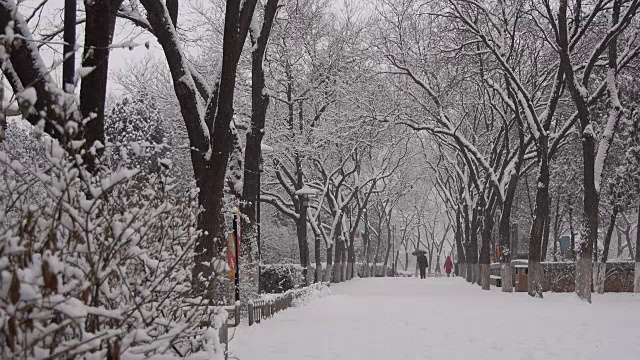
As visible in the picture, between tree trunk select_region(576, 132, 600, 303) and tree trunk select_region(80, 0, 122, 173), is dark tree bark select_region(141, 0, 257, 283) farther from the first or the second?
tree trunk select_region(576, 132, 600, 303)

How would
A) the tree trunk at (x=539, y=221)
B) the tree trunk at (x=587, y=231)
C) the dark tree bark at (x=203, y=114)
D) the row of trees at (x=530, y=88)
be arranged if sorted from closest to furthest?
the dark tree bark at (x=203, y=114)
the tree trunk at (x=587, y=231)
the row of trees at (x=530, y=88)
the tree trunk at (x=539, y=221)

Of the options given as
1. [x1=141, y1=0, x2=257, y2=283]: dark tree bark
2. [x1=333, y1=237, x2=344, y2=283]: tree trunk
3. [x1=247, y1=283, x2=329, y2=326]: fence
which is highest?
[x1=141, y1=0, x2=257, y2=283]: dark tree bark

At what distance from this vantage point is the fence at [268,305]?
45.6 feet

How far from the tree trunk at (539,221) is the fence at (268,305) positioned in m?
6.98

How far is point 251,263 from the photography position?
17.0 meters

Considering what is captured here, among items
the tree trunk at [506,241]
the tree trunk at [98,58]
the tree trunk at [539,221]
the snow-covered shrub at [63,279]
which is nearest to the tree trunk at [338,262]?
the tree trunk at [506,241]

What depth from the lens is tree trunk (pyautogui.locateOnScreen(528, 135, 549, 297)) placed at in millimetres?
21406

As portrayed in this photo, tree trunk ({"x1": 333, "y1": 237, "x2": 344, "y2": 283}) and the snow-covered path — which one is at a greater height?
tree trunk ({"x1": 333, "y1": 237, "x2": 344, "y2": 283})

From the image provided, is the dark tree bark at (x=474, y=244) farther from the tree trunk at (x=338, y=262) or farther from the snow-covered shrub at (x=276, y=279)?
the snow-covered shrub at (x=276, y=279)

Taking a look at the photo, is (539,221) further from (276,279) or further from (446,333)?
(446,333)

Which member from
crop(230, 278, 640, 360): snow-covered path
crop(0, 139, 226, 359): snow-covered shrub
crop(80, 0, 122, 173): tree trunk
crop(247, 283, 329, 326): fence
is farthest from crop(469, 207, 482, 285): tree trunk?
crop(0, 139, 226, 359): snow-covered shrub

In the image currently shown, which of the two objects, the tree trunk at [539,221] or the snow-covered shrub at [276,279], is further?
the snow-covered shrub at [276,279]

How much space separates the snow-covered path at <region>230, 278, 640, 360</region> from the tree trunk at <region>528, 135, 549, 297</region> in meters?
2.63

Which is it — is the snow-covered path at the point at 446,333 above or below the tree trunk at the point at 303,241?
below
